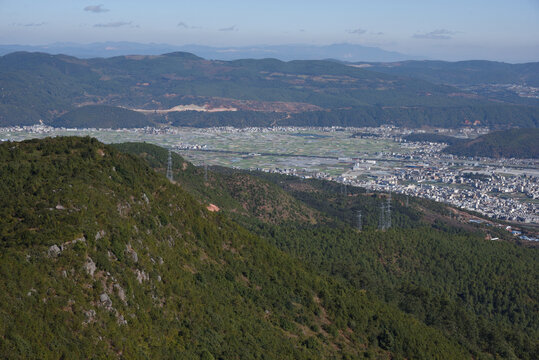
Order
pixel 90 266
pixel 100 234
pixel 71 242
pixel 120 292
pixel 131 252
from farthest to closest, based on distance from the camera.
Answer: pixel 131 252
pixel 100 234
pixel 120 292
pixel 71 242
pixel 90 266

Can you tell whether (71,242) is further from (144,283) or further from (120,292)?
(144,283)

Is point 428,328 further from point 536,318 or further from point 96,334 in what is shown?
point 96,334

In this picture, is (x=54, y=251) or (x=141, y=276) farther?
(x=141, y=276)

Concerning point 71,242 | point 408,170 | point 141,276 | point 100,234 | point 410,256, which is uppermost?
point 71,242

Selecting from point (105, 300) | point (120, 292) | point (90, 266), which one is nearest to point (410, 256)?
point (120, 292)

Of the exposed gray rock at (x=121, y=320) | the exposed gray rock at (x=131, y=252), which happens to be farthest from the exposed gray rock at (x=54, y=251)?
the exposed gray rock at (x=131, y=252)

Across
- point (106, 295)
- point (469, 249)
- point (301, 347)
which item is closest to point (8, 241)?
point (106, 295)

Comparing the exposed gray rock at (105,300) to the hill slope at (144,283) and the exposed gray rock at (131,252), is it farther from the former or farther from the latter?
the exposed gray rock at (131,252)
